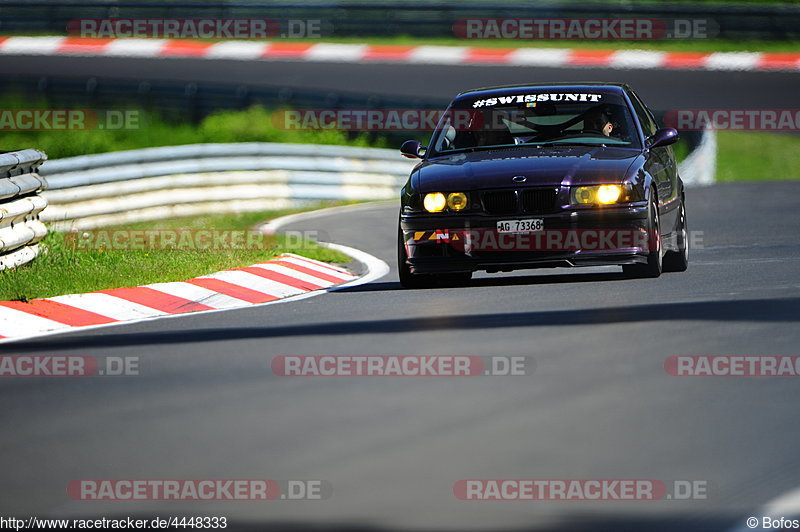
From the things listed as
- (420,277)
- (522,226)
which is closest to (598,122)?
(522,226)

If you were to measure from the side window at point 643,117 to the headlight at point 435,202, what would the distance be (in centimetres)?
206

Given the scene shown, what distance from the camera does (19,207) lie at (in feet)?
37.6

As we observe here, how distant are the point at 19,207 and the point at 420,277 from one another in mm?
3063

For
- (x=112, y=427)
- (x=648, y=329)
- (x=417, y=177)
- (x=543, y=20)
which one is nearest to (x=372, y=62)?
(x=543, y=20)

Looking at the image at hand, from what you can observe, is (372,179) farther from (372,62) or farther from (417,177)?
(417,177)

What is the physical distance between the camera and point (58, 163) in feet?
59.6

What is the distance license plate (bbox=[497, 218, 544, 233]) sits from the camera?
10.3 metres

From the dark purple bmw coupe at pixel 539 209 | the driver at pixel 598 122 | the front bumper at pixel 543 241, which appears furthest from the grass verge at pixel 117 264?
the driver at pixel 598 122

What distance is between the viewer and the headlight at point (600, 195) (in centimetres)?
1026

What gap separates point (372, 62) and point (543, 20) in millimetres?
2976

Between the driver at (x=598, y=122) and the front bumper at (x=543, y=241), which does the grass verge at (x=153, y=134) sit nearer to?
the driver at (x=598, y=122)

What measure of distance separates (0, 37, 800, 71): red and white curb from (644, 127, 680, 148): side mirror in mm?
13659

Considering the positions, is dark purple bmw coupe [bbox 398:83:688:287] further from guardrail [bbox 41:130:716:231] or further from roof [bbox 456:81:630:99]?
guardrail [bbox 41:130:716:231]

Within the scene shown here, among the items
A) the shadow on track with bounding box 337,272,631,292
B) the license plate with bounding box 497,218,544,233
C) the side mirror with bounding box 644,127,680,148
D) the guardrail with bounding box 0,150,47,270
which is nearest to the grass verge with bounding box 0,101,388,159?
the guardrail with bounding box 0,150,47,270
